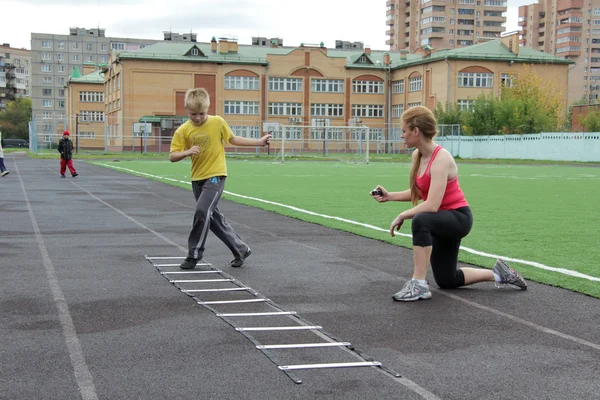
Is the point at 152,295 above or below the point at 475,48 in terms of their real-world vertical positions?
below

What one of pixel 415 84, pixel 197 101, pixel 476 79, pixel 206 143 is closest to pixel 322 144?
Answer: pixel 415 84

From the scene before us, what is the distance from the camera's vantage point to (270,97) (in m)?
80.6

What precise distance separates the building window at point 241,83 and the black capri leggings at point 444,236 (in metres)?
73.1

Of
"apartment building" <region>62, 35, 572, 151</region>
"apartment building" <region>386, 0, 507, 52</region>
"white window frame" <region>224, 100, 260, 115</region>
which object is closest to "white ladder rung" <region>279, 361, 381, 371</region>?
"apartment building" <region>62, 35, 572, 151</region>

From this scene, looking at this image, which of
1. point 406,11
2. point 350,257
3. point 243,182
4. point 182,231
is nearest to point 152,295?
point 350,257

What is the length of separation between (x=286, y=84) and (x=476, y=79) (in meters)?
19.6

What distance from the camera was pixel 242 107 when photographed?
79.4 metres

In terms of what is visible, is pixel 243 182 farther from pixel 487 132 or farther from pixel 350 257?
pixel 487 132

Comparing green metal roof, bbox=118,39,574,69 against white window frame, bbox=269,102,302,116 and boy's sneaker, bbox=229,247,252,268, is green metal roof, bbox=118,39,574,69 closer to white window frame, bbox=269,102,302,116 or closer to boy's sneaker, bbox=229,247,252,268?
white window frame, bbox=269,102,302,116

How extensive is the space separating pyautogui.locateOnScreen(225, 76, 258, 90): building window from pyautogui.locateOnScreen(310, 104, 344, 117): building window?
6958 mm

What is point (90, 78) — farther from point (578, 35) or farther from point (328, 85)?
point (578, 35)

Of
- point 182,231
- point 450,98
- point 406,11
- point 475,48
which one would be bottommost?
point 182,231

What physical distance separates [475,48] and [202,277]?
7448 centimetres

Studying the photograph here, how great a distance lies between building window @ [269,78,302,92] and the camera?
8079 centimetres
